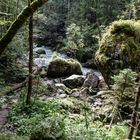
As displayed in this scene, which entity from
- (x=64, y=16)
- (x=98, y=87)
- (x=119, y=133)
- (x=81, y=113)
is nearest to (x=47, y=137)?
(x=119, y=133)

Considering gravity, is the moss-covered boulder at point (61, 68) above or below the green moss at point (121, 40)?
below

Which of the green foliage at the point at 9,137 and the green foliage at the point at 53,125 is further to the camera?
the green foliage at the point at 9,137

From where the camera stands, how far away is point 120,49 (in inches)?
598

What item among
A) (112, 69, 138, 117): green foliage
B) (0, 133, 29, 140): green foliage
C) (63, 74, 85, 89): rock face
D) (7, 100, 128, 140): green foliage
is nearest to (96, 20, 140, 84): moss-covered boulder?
(7, 100, 128, 140): green foliage

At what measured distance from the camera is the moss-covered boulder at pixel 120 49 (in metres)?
15.1

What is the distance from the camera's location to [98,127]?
12.9 m

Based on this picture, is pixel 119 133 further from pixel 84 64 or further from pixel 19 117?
pixel 84 64

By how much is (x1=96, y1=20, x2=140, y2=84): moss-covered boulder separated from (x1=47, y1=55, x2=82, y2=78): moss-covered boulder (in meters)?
7.96

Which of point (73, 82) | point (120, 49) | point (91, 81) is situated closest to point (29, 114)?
point (120, 49)

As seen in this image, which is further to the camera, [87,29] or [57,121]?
[87,29]

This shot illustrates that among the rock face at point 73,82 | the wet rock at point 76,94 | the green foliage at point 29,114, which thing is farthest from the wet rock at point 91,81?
the green foliage at point 29,114

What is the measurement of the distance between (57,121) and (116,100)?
10.8 feet

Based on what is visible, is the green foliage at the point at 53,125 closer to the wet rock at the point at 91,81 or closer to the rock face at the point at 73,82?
the wet rock at the point at 91,81

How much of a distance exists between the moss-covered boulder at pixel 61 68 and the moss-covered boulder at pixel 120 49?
7.96 metres
